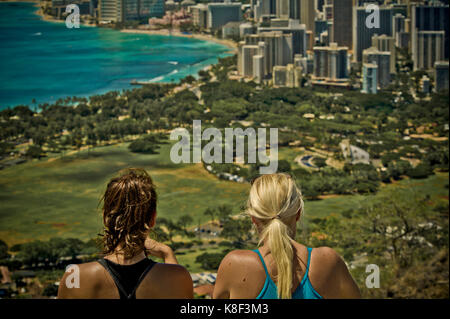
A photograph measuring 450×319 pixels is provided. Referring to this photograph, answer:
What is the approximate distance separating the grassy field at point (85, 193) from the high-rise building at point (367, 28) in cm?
358

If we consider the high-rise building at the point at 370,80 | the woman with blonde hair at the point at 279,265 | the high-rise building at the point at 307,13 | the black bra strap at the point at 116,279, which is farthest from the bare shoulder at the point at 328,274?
the high-rise building at the point at 370,80

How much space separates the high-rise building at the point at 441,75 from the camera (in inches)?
522

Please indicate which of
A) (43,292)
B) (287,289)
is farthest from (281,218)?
(43,292)

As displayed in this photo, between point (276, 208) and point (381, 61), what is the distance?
473 inches

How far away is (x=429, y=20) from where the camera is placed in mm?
13266

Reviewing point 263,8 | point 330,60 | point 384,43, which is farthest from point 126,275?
point 384,43

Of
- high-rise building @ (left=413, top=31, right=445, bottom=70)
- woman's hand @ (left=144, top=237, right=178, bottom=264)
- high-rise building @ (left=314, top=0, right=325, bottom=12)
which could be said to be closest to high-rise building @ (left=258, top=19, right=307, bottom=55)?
high-rise building @ (left=314, top=0, right=325, bottom=12)

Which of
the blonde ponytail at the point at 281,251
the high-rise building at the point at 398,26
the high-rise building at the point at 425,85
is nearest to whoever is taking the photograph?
the blonde ponytail at the point at 281,251

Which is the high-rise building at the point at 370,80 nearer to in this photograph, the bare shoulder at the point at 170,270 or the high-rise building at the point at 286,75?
the high-rise building at the point at 286,75

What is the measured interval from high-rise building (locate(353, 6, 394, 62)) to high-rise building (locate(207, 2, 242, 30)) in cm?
221

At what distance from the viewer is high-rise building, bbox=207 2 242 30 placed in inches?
433

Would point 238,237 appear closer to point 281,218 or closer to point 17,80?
point 17,80

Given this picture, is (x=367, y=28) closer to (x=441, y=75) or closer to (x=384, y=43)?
(x=384, y=43)

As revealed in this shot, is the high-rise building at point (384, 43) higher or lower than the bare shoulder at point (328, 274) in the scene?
higher
